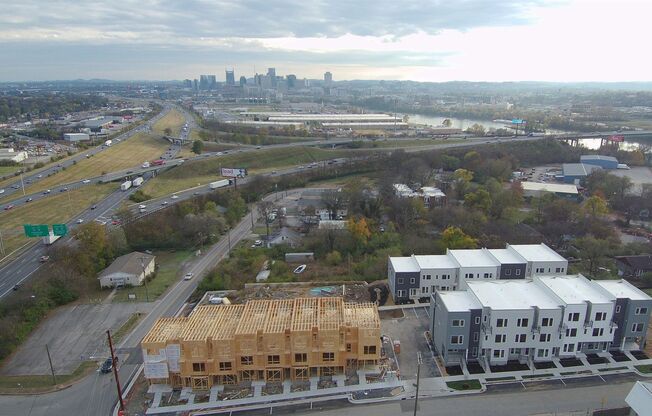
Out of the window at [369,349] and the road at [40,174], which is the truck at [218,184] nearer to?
the road at [40,174]

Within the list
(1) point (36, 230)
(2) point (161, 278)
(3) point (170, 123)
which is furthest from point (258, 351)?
(3) point (170, 123)

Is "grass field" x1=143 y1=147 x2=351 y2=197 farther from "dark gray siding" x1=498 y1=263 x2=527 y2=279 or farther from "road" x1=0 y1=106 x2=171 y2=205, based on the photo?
"dark gray siding" x1=498 y1=263 x2=527 y2=279

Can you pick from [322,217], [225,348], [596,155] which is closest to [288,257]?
[322,217]

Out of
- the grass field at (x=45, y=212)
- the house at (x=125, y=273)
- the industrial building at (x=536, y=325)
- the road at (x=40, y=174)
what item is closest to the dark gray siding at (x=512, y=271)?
the industrial building at (x=536, y=325)

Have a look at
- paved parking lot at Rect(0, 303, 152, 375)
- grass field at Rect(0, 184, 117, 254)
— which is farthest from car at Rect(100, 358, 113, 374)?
grass field at Rect(0, 184, 117, 254)

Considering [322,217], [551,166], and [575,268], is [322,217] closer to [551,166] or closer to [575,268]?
[575,268]

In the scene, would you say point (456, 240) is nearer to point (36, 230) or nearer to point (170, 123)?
point (36, 230)
